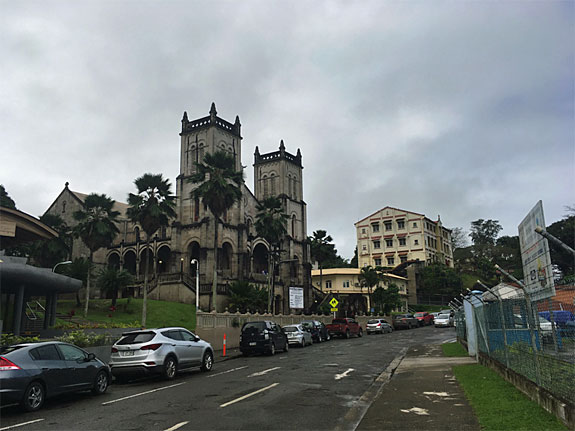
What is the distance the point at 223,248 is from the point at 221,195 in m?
16.0

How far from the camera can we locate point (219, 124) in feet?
186

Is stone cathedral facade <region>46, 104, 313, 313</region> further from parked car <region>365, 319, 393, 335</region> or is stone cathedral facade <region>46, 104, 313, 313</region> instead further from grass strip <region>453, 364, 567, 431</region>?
grass strip <region>453, 364, 567, 431</region>

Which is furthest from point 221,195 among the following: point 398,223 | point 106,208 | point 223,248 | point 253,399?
point 398,223

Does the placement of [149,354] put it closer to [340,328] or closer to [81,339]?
[81,339]

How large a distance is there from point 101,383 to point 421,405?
Result: 802cm

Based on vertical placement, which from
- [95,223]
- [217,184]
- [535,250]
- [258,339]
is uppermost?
[217,184]

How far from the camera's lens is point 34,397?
10.0 m

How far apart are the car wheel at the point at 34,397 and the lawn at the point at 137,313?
26.1 meters

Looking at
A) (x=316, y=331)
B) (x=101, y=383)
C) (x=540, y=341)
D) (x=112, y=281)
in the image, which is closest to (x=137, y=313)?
(x=112, y=281)

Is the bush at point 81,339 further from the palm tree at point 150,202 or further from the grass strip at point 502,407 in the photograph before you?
the palm tree at point 150,202

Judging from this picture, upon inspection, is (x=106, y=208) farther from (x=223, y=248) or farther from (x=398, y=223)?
(x=398, y=223)

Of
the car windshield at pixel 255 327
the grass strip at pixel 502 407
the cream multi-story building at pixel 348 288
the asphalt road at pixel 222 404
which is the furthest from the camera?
the cream multi-story building at pixel 348 288

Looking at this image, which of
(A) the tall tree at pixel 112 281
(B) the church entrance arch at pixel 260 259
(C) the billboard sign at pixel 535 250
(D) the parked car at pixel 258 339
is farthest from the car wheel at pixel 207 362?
(B) the church entrance arch at pixel 260 259

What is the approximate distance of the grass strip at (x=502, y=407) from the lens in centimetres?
711
